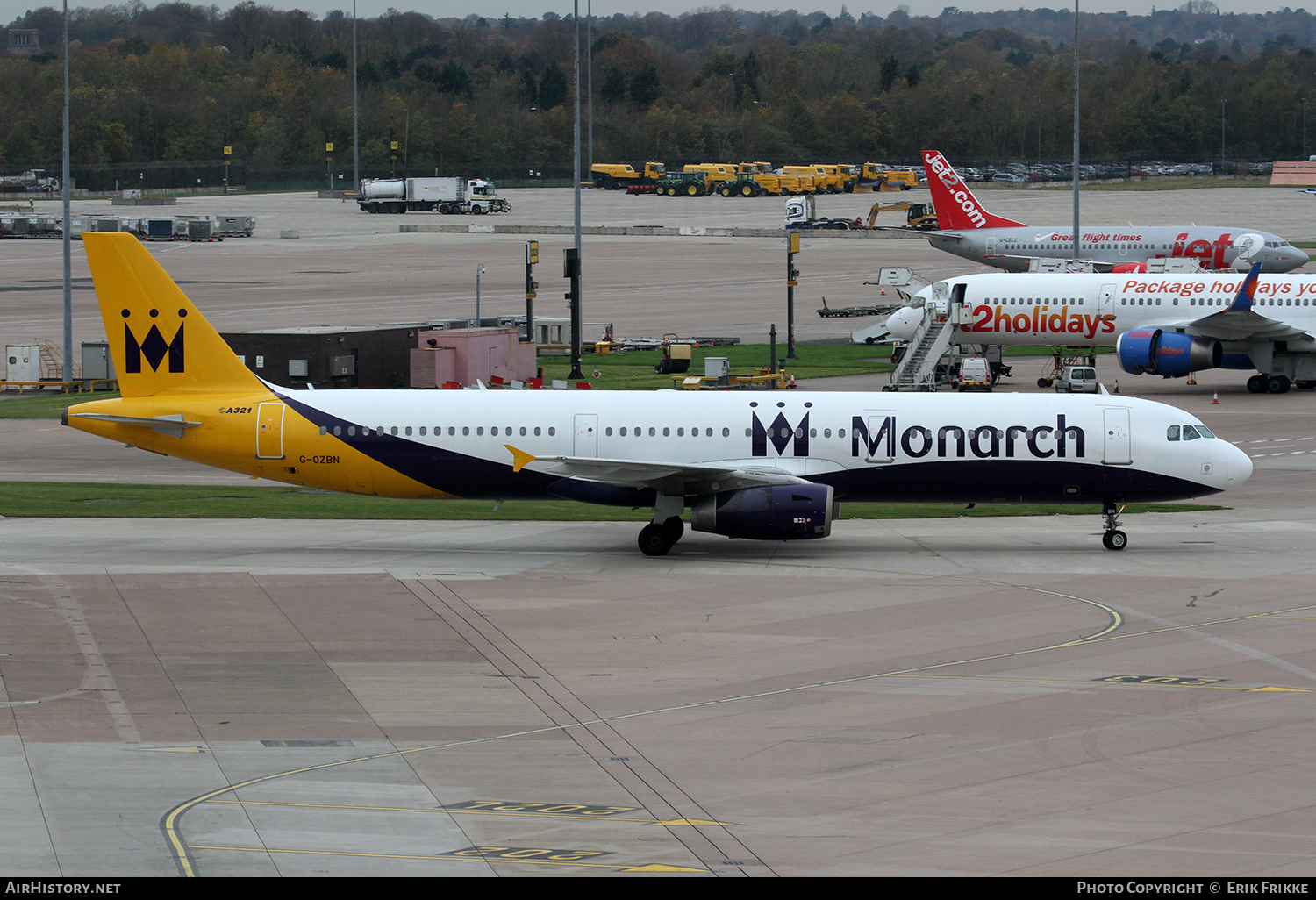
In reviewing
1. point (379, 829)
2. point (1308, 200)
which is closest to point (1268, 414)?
point (379, 829)

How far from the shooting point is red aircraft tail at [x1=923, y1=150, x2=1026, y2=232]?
336 ft

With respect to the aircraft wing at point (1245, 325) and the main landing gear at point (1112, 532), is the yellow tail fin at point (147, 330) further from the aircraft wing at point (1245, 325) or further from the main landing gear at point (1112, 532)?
the aircraft wing at point (1245, 325)

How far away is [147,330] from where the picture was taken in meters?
38.1

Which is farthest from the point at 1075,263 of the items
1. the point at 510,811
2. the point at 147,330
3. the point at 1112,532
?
the point at 510,811

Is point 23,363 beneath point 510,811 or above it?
above

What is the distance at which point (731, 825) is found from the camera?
62.7ft

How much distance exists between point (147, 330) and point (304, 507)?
27.4 feet

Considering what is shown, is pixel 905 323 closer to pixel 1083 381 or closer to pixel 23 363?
pixel 1083 381

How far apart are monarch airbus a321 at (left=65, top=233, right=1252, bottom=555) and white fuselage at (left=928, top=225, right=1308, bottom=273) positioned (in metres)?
61.9

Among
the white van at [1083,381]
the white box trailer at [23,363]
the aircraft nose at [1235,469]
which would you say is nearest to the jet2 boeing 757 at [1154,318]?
A: the white van at [1083,381]

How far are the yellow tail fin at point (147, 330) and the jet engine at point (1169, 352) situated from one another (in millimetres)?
40851

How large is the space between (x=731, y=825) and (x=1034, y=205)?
162830 mm
